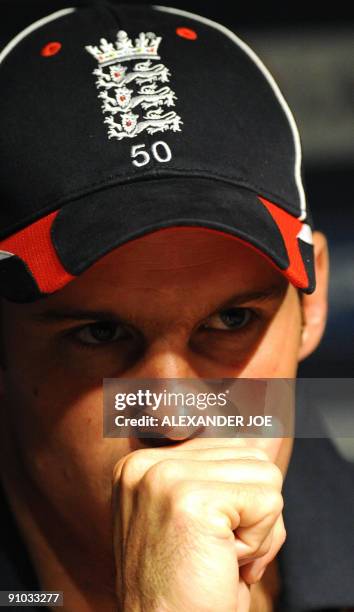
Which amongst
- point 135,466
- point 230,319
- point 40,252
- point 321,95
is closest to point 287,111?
point 230,319

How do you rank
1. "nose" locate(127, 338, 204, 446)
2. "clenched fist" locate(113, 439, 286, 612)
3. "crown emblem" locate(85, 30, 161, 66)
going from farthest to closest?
"crown emblem" locate(85, 30, 161, 66), "nose" locate(127, 338, 204, 446), "clenched fist" locate(113, 439, 286, 612)

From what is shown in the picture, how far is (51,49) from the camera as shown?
1180 millimetres

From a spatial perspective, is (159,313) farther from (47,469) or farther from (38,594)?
(38,594)

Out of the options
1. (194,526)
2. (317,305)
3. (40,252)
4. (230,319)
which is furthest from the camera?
(317,305)

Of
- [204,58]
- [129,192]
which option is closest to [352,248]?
[204,58]

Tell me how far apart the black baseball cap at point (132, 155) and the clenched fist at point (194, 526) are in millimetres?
211

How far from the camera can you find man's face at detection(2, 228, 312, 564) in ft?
3.53

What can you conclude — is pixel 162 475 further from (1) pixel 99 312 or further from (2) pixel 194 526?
(1) pixel 99 312

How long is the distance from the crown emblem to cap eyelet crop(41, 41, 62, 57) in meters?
0.04

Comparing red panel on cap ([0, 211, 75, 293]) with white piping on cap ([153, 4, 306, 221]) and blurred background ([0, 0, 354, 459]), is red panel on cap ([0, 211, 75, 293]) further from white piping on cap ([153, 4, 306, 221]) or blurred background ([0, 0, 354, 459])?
blurred background ([0, 0, 354, 459])

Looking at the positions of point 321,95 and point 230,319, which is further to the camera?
point 321,95

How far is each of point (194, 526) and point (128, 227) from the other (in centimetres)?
31

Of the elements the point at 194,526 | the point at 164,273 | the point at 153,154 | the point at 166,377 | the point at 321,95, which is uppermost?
the point at 321,95

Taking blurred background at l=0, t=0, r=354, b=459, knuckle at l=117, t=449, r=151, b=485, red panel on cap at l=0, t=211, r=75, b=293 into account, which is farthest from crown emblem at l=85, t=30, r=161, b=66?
blurred background at l=0, t=0, r=354, b=459
